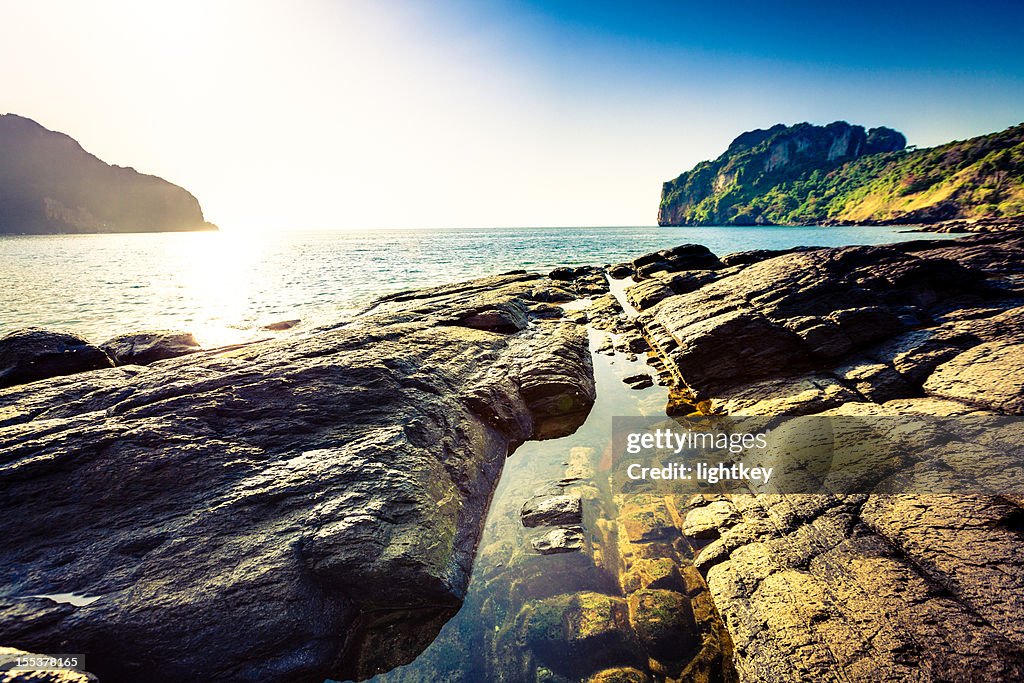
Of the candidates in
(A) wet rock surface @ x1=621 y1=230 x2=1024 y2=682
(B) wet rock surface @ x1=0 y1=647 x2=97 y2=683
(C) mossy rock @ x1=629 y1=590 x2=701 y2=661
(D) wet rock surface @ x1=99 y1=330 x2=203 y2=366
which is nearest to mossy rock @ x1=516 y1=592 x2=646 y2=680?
(C) mossy rock @ x1=629 y1=590 x2=701 y2=661

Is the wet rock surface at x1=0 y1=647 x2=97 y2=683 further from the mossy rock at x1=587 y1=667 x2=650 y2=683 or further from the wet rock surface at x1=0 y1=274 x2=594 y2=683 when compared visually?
the mossy rock at x1=587 y1=667 x2=650 y2=683

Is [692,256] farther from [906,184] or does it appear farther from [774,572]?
[906,184]

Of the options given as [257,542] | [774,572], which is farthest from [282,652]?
[774,572]

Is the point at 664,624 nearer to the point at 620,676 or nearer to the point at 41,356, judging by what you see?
the point at 620,676

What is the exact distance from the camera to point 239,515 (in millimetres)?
5547

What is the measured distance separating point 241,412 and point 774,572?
30.6ft

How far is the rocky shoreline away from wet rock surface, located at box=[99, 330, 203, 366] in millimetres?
5682

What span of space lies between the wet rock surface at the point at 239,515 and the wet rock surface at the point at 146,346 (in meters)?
5.88

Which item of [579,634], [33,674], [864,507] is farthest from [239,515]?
[864,507]

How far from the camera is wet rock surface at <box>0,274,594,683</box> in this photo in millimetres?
4562

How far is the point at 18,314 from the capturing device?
960 inches

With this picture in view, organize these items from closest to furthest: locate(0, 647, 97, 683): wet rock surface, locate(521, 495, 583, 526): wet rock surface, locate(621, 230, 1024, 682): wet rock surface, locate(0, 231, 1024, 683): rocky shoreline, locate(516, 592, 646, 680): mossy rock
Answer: locate(0, 647, 97, 683): wet rock surface, locate(621, 230, 1024, 682): wet rock surface, locate(0, 231, 1024, 683): rocky shoreline, locate(516, 592, 646, 680): mossy rock, locate(521, 495, 583, 526): wet rock surface

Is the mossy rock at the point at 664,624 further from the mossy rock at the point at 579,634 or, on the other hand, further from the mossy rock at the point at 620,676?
the mossy rock at the point at 620,676

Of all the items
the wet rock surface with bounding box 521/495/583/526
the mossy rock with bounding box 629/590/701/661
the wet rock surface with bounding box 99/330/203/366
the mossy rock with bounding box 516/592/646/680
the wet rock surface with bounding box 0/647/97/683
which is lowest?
the mossy rock with bounding box 516/592/646/680
